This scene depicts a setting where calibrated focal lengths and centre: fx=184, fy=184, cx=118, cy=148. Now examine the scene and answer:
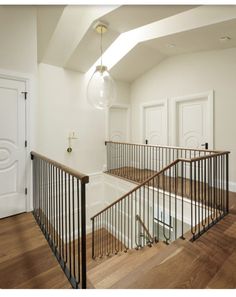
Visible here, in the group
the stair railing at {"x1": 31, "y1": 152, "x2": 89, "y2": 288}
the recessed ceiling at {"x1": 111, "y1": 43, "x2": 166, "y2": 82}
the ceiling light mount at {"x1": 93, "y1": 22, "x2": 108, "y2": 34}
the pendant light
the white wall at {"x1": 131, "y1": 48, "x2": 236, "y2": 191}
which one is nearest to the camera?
the stair railing at {"x1": 31, "y1": 152, "x2": 89, "y2": 288}

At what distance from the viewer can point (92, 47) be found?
158 inches

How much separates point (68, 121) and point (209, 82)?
352cm

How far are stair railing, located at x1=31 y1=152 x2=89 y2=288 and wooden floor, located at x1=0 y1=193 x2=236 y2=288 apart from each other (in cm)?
9

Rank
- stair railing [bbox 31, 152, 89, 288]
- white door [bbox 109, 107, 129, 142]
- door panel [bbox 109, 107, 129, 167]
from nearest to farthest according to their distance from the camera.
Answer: stair railing [bbox 31, 152, 89, 288] → door panel [bbox 109, 107, 129, 167] → white door [bbox 109, 107, 129, 142]

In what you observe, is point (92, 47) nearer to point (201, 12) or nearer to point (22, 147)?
point (201, 12)

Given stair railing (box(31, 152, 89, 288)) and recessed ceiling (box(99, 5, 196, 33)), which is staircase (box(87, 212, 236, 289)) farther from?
recessed ceiling (box(99, 5, 196, 33))

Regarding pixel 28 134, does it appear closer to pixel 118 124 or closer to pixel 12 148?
pixel 12 148

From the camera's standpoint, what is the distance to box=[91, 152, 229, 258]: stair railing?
2691 mm

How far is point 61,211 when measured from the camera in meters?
1.95

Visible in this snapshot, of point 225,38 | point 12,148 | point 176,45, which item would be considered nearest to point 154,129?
A: point 176,45

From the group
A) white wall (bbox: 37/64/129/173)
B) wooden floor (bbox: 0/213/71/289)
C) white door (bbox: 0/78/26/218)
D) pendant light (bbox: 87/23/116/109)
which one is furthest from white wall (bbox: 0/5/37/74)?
wooden floor (bbox: 0/213/71/289)

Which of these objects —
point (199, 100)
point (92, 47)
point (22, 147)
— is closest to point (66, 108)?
point (92, 47)

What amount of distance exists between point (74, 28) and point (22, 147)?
8.56 feet

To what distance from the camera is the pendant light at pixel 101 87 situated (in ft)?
10.3
